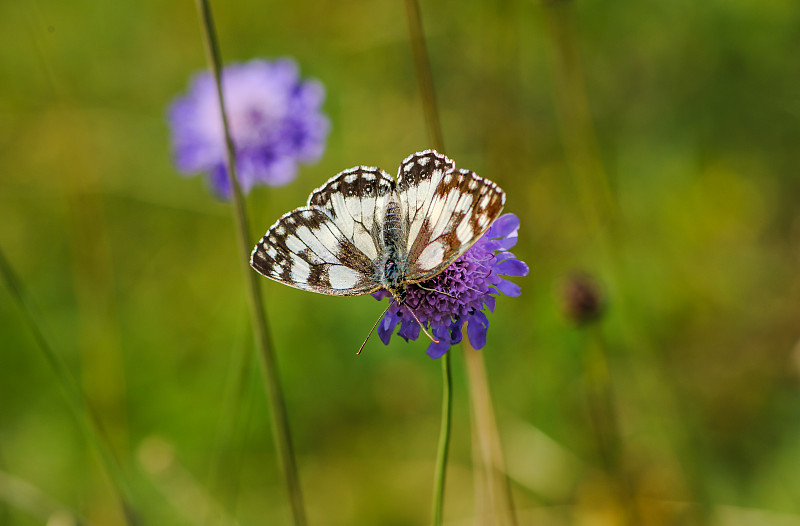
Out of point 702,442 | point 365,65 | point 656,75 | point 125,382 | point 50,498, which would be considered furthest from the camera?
point 365,65

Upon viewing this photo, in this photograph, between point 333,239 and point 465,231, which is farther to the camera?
point 333,239

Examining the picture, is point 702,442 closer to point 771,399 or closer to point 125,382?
point 771,399

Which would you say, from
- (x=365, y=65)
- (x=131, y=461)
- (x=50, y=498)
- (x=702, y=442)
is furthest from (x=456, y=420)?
(x=365, y=65)

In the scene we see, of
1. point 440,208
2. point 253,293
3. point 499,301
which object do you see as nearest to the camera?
point 253,293

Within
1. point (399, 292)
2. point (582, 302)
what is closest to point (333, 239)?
point (399, 292)

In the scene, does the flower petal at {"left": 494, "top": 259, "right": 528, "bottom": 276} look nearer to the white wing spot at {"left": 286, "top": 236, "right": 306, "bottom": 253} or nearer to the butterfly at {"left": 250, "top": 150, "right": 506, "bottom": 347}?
the butterfly at {"left": 250, "top": 150, "right": 506, "bottom": 347}

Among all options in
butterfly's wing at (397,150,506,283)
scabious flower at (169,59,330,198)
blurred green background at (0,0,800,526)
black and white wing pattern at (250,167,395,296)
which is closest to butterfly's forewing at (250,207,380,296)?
black and white wing pattern at (250,167,395,296)

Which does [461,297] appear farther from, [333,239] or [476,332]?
[333,239]
